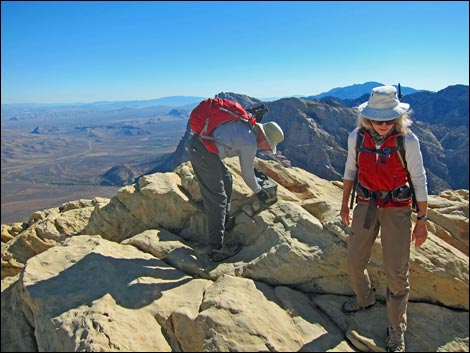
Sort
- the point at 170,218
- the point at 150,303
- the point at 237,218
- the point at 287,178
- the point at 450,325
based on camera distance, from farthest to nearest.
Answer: the point at 287,178, the point at 170,218, the point at 237,218, the point at 150,303, the point at 450,325

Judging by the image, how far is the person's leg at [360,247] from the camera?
578 cm

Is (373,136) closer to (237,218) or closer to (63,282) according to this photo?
(237,218)

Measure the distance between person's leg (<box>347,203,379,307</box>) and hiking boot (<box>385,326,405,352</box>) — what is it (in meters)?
0.86

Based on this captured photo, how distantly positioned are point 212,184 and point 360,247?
11.9ft

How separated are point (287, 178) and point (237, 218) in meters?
4.69

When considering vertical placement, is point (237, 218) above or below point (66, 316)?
above

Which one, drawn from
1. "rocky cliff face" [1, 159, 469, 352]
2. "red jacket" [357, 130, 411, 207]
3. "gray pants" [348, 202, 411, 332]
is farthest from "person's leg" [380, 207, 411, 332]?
"rocky cliff face" [1, 159, 469, 352]

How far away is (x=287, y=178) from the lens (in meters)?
13.5

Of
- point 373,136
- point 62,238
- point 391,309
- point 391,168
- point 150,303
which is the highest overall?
point 373,136

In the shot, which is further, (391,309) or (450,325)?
(450,325)

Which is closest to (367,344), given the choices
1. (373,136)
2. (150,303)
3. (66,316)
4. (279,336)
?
(279,336)

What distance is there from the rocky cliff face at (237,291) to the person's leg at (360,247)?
0.71 meters

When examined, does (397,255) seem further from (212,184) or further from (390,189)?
(212,184)

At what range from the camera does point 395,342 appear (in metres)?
5.60
